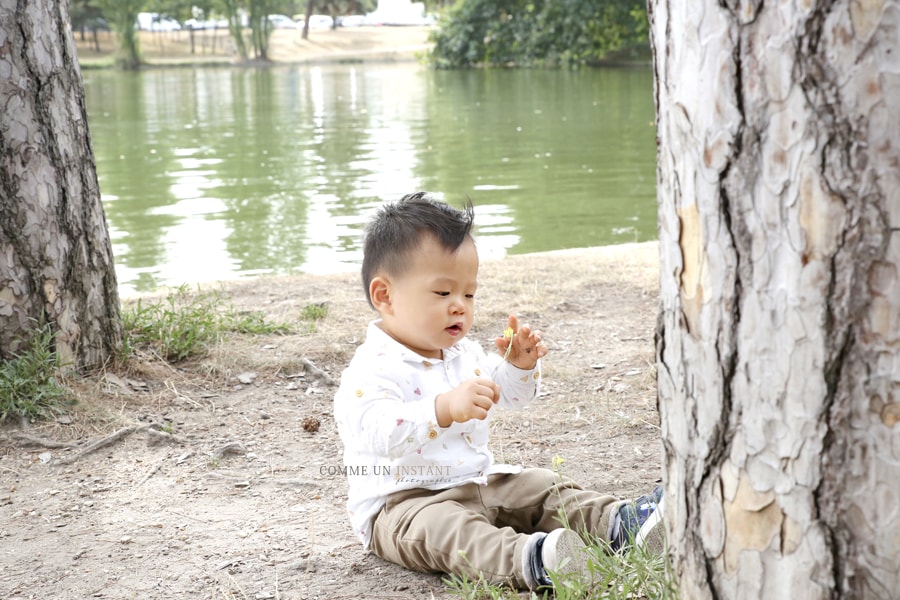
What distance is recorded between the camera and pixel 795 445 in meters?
1.58

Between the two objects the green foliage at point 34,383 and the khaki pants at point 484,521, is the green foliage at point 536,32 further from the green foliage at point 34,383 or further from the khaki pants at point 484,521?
the khaki pants at point 484,521

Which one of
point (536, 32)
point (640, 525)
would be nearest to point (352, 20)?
point (536, 32)

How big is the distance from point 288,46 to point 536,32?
75.1 feet

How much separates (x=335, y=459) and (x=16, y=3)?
6.53 ft

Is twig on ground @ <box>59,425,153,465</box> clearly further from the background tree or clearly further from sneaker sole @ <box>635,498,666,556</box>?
the background tree

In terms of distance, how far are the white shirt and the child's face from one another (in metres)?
0.09

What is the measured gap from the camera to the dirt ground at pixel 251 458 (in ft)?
8.75

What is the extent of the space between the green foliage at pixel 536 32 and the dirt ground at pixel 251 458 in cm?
3100

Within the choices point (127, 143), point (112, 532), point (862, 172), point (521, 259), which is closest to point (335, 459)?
point (112, 532)

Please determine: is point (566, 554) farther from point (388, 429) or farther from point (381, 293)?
point (381, 293)

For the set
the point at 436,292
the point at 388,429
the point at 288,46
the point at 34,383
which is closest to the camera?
the point at 388,429

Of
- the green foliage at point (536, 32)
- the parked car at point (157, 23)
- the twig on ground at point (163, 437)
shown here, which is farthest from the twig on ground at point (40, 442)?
the parked car at point (157, 23)

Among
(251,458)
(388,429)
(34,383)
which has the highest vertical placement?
(388,429)

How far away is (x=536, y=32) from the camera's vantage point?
35.9m
